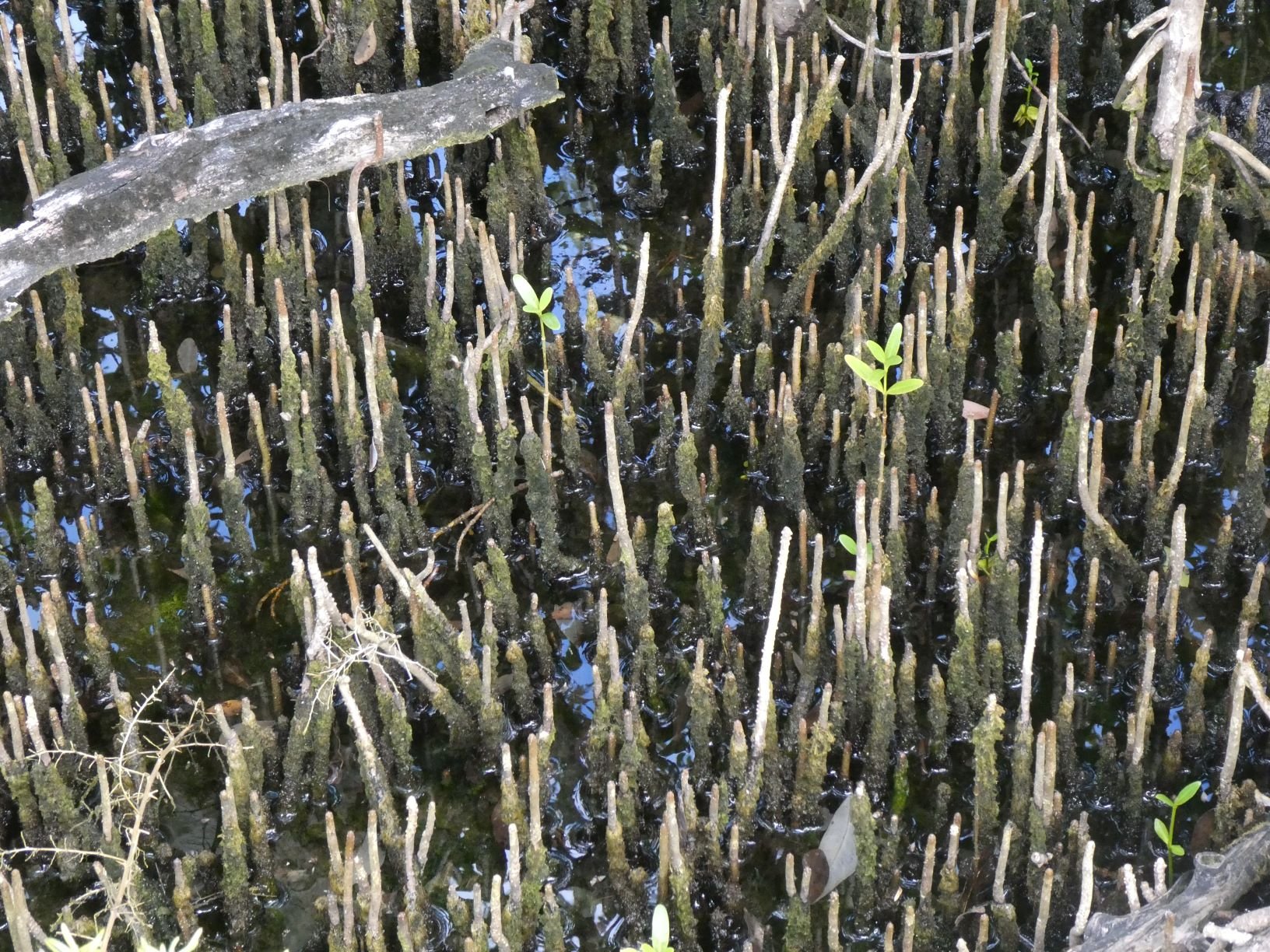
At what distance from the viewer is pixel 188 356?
4.39 m

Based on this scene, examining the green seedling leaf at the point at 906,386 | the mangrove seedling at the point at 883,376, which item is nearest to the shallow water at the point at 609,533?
the mangrove seedling at the point at 883,376

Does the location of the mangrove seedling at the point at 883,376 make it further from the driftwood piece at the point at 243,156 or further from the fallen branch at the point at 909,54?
the driftwood piece at the point at 243,156

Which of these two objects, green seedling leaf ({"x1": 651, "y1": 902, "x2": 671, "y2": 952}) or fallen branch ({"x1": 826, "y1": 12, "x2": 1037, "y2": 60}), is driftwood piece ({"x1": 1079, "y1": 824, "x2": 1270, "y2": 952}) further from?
fallen branch ({"x1": 826, "y1": 12, "x2": 1037, "y2": 60})

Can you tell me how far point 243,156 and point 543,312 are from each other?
0.84m

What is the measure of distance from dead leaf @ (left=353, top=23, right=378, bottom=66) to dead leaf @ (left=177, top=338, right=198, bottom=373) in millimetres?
A: 1158

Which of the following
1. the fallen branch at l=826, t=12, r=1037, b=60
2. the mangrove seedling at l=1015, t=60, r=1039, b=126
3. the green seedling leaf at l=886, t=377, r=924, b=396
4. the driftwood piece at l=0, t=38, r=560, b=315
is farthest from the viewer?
the mangrove seedling at l=1015, t=60, r=1039, b=126

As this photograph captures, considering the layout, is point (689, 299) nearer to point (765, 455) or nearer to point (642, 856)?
point (765, 455)

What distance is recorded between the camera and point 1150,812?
3322 millimetres

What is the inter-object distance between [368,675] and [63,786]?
625 millimetres

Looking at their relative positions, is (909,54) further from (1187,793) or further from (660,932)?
(660,932)

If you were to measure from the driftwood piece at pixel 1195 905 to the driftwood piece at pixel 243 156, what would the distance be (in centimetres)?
256

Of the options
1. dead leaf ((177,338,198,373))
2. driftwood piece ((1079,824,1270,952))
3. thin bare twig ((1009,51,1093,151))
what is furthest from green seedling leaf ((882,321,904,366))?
dead leaf ((177,338,198,373))

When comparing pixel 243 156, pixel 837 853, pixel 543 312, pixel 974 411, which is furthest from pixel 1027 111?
pixel 837 853

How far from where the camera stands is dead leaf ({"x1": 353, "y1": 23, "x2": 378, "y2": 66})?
508 centimetres
